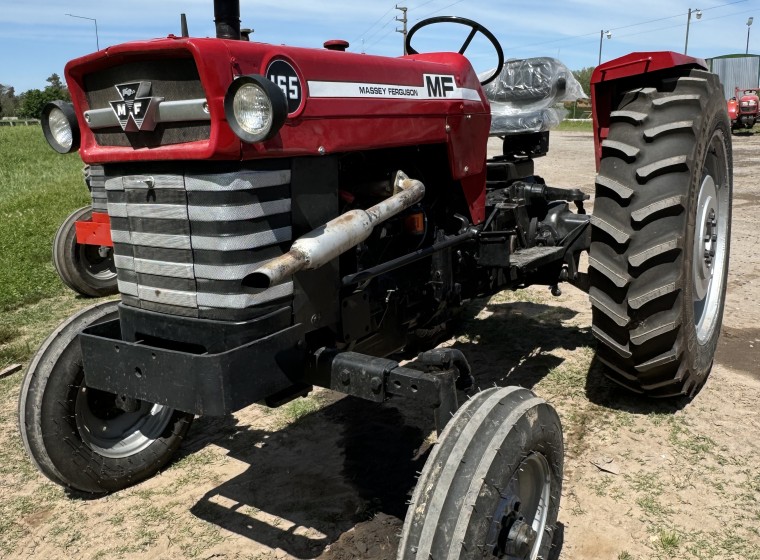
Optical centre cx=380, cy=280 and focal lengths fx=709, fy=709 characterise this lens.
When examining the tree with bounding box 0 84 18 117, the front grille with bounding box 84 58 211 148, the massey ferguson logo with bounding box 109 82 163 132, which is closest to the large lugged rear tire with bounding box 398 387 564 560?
the front grille with bounding box 84 58 211 148

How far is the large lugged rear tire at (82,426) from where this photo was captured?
2.98m

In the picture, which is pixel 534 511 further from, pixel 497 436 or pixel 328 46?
pixel 328 46

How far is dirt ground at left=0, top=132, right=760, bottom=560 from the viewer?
2770 mm

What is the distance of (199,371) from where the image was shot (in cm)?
218

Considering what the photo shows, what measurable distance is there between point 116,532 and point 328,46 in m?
2.15

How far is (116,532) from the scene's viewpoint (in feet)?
9.66

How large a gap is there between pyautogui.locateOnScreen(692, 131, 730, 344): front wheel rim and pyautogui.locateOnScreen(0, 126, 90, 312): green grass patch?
5616 mm

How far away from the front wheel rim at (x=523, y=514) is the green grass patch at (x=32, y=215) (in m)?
5.45

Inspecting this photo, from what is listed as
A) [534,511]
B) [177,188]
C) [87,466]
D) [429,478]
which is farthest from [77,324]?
[534,511]

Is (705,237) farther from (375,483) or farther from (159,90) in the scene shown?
(159,90)

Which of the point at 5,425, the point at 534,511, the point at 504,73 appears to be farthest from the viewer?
the point at 504,73

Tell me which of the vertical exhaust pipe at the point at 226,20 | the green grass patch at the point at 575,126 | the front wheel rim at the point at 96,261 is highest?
the vertical exhaust pipe at the point at 226,20

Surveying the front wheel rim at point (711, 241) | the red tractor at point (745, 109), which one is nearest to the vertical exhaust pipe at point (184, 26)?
the front wheel rim at point (711, 241)

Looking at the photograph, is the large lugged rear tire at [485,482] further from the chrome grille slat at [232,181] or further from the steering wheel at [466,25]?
the steering wheel at [466,25]
